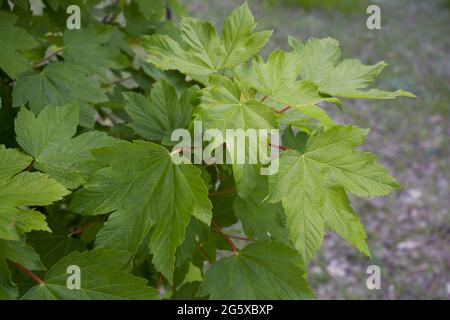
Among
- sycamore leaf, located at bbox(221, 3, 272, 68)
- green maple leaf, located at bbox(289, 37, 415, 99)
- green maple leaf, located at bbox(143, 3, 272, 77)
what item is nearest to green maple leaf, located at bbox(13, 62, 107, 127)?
green maple leaf, located at bbox(143, 3, 272, 77)

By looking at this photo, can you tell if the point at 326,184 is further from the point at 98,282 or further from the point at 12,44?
the point at 12,44

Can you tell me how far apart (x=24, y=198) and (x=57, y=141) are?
0.62ft

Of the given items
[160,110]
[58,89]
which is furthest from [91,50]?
[160,110]

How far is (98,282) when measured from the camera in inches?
33.6

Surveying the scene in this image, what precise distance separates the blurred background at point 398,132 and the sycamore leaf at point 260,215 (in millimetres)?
608

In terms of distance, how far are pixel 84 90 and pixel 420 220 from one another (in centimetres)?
311

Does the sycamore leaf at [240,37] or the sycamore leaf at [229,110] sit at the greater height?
the sycamore leaf at [240,37]

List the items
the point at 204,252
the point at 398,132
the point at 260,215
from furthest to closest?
1. the point at 398,132
2. the point at 204,252
3. the point at 260,215

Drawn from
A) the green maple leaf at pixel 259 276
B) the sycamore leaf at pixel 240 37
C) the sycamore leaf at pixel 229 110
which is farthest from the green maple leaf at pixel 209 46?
the green maple leaf at pixel 259 276

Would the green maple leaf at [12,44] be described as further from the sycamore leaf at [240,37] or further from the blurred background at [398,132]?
the blurred background at [398,132]

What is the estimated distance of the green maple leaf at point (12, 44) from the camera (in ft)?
3.70

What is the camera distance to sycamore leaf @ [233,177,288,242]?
107 centimetres
